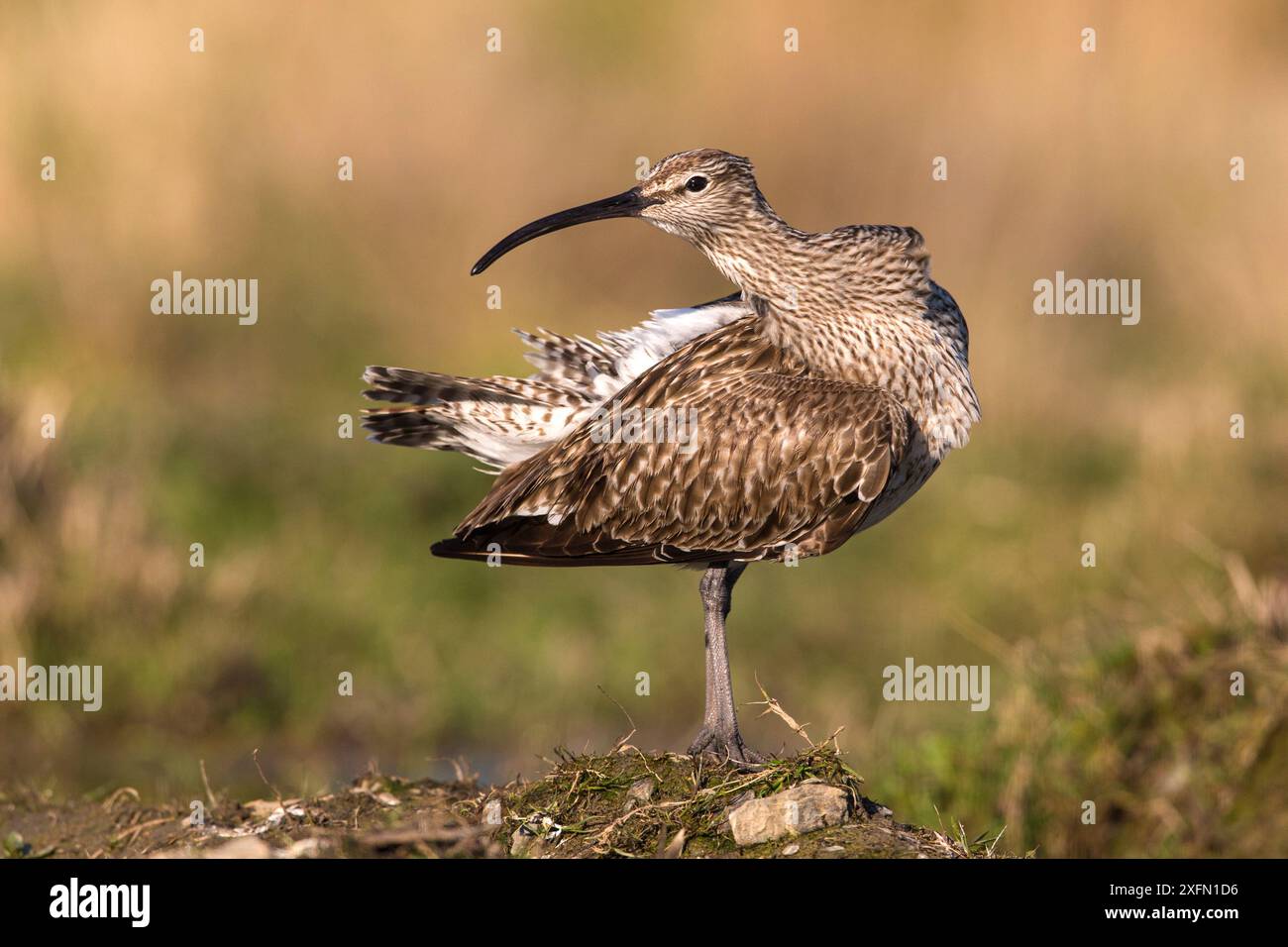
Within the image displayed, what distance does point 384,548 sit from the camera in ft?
45.4

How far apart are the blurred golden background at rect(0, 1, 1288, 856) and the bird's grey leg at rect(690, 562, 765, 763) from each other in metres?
2.05

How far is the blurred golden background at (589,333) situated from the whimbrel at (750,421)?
89.1 inches

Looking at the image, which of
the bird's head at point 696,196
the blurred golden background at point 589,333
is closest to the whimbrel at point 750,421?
the bird's head at point 696,196

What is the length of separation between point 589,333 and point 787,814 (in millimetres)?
10656

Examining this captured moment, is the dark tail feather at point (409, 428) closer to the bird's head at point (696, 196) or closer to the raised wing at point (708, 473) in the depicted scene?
the raised wing at point (708, 473)

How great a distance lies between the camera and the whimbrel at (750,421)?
7.55 metres

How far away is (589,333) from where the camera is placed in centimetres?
1686

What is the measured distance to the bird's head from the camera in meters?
7.95

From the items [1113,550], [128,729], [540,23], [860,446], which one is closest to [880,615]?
[1113,550]

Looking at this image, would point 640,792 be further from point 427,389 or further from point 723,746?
point 427,389

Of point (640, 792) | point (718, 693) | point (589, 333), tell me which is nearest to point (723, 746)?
point (718, 693)

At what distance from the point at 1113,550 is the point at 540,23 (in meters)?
8.61

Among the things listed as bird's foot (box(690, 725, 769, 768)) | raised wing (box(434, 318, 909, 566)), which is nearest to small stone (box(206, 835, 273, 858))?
raised wing (box(434, 318, 909, 566))

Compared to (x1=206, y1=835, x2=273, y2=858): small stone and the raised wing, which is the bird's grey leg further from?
(x1=206, y1=835, x2=273, y2=858): small stone
